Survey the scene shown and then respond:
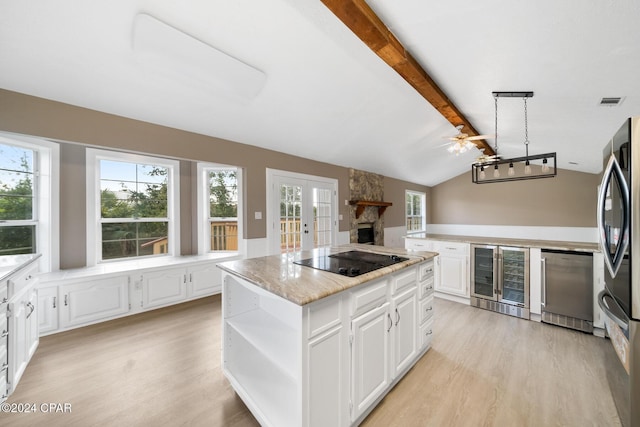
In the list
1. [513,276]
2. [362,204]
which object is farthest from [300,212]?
[513,276]

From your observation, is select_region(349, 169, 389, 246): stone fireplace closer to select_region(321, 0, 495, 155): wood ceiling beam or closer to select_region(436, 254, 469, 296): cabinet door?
select_region(436, 254, 469, 296): cabinet door

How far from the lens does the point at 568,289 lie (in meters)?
2.66

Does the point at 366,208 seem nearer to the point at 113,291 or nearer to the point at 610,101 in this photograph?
the point at 610,101

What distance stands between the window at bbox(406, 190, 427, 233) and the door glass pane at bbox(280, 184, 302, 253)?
3942 mm

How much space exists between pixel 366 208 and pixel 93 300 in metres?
4.74

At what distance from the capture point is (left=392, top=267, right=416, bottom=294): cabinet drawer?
5.67 feet

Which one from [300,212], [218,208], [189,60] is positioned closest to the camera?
[189,60]

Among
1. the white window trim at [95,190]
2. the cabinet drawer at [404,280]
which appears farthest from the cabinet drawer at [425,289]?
the white window trim at [95,190]

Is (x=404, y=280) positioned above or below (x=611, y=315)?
above

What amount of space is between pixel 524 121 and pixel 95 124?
5364 millimetres

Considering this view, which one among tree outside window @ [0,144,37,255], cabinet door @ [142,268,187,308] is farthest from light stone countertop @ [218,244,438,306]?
tree outside window @ [0,144,37,255]

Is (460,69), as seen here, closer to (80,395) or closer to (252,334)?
(252,334)

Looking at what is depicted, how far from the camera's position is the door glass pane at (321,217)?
4.62m

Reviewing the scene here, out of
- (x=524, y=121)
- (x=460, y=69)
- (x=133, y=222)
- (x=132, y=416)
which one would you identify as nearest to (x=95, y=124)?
(x=133, y=222)
